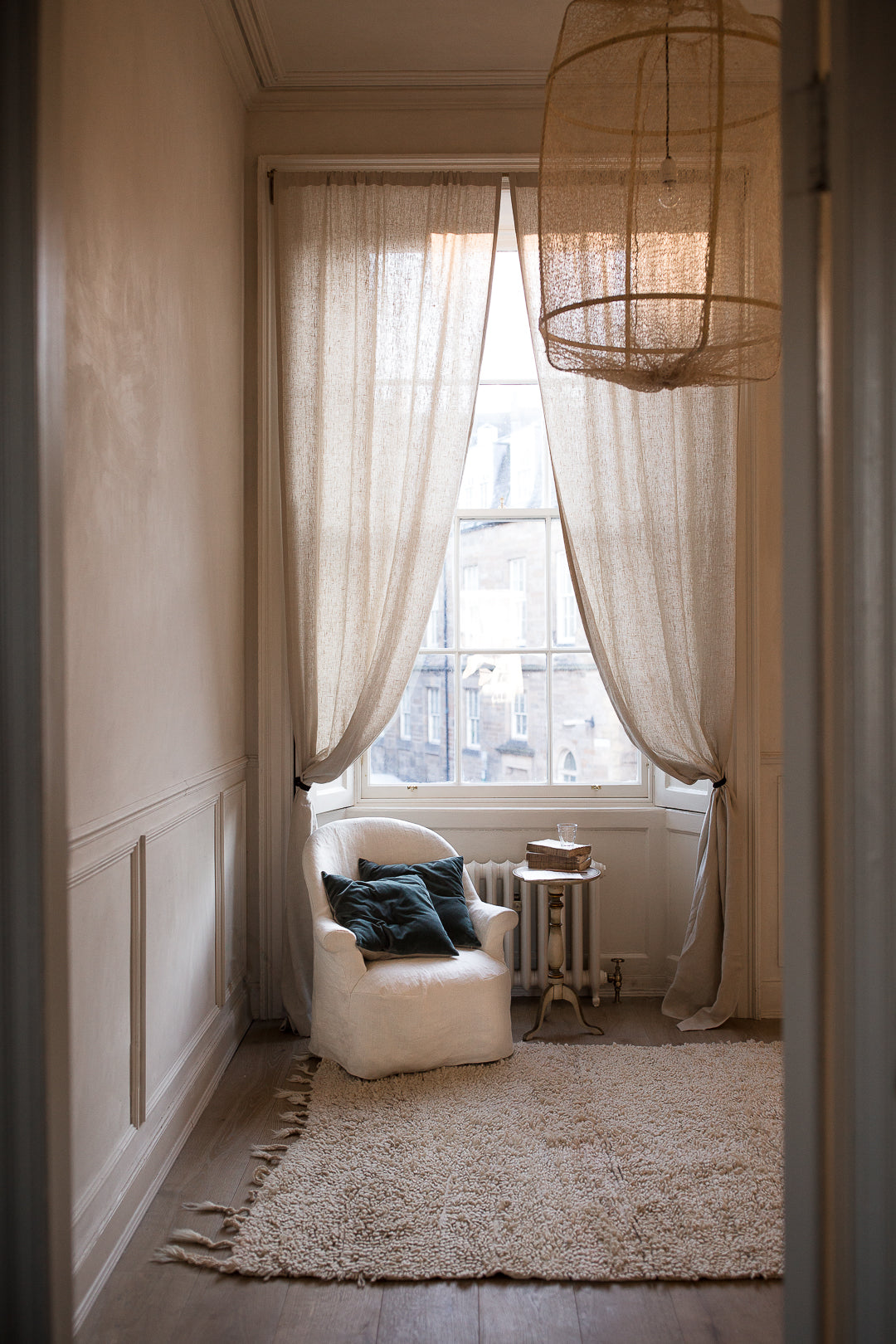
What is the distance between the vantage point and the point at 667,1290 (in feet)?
6.93

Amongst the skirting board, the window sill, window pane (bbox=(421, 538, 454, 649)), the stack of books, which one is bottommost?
the skirting board

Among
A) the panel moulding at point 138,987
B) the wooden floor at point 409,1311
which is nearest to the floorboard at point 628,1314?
the wooden floor at point 409,1311

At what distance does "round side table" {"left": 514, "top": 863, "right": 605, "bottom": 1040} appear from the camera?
3533mm

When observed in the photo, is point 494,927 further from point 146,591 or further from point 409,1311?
point 146,591

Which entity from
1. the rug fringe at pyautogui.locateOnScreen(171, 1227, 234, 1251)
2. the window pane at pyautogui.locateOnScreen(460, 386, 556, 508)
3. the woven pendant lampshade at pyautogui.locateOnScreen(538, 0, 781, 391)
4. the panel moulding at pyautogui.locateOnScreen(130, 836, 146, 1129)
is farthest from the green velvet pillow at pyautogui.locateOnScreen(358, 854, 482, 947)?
the woven pendant lampshade at pyautogui.locateOnScreen(538, 0, 781, 391)

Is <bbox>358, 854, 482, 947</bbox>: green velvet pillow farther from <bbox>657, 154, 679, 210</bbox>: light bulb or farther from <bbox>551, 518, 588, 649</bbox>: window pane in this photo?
<bbox>657, 154, 679, 210</bbox>: light bulb

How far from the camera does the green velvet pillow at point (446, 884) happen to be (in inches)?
135

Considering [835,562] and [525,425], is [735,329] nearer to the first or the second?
[835,562]

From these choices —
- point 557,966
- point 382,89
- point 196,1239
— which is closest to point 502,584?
point 557,966

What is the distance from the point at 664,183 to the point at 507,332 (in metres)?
2.23

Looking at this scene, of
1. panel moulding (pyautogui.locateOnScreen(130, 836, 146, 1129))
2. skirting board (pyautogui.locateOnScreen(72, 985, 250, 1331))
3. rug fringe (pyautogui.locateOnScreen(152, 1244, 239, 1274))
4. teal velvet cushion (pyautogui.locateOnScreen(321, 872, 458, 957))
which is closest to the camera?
skirting board (pyautogui.locateOnScreen(72, 985, 250, 1331))

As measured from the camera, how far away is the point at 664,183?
196 cm

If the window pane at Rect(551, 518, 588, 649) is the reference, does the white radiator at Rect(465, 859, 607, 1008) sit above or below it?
below

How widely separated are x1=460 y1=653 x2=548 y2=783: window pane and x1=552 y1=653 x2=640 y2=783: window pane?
0.06m
